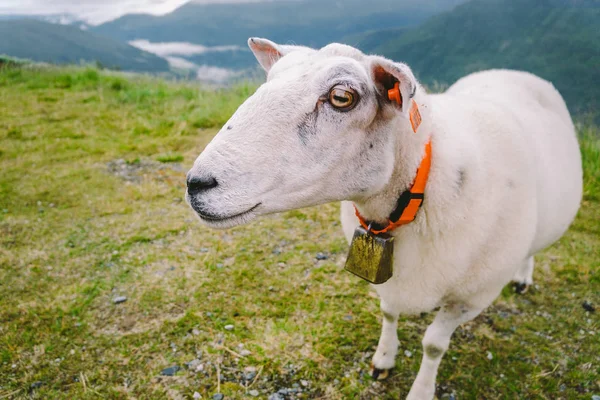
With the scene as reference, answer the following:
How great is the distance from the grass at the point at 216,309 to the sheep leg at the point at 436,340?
24 cm

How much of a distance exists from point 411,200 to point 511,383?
192cm

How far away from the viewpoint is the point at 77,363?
282cm

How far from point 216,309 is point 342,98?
7.94 feet

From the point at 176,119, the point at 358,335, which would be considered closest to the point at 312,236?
the point at 358,335

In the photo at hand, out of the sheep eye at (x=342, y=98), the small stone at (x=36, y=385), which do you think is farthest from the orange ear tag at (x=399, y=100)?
the small stone at (x=36, y=385)

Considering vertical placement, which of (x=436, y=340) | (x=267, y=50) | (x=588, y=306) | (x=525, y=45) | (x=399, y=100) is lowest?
(x=588, y=306)

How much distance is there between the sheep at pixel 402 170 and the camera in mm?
1524

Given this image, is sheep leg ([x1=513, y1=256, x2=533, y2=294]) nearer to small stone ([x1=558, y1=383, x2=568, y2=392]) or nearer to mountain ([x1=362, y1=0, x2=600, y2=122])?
small stone ([x1=558, y1=383, x2=568, y2=392])

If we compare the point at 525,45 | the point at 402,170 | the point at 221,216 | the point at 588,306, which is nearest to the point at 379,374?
the point at 402,170

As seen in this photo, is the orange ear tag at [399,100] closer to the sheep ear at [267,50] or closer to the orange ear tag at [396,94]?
the orange ear tag at [396,94]

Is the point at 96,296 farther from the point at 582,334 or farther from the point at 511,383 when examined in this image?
the point at 582,334

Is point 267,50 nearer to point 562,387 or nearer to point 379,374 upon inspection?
point 379,374

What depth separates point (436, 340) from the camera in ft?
7.72

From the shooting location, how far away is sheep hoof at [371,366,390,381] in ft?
8.99
